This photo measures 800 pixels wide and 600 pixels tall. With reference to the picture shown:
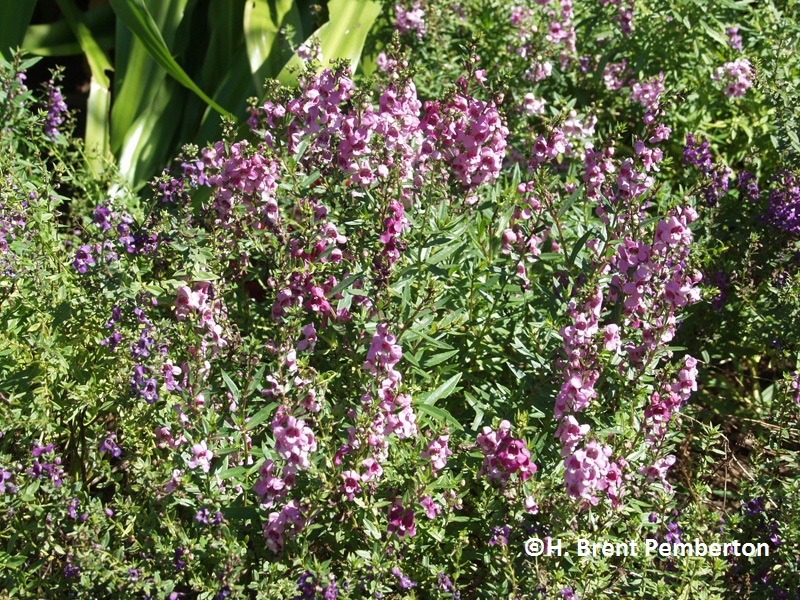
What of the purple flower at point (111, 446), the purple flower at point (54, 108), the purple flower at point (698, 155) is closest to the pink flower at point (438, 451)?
the purple flower at point (111, 446)

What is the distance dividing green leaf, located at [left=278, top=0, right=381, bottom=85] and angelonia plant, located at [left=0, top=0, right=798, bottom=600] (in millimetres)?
1815

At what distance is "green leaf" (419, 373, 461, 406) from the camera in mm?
2793

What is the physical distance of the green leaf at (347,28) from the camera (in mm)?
5066

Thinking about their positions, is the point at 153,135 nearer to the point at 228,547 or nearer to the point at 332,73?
the point at 332,73

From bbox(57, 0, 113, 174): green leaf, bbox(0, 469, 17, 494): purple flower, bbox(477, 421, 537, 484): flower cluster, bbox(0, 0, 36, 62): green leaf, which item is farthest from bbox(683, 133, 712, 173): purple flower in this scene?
bbox(0, 0, 36, 62): green leaf

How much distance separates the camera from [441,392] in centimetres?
284

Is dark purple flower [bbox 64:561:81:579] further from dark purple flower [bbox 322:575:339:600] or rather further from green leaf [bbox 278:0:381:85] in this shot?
green leaf [bbox 278:0:381:85]

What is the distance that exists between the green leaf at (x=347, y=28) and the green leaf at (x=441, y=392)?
8.51ft

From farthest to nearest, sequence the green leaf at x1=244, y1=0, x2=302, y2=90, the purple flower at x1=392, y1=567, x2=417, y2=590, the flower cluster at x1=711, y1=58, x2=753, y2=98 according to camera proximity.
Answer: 1. the green leaf at x1=244, y1=0, x2=302, y2=90
2. the flower cluster at x1=711, y1=58, x2=753, y2=98
3. the purple flower at x1=392, y1=567, x2=417, y2=590

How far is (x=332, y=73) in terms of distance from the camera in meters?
2.98

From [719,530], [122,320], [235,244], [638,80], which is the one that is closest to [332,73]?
[235,244]

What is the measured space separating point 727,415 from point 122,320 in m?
2.32

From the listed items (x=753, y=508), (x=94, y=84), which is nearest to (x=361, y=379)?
(x=753, y=508)

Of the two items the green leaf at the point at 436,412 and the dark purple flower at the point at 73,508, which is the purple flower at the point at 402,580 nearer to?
the green leaf at the point at 436,412
